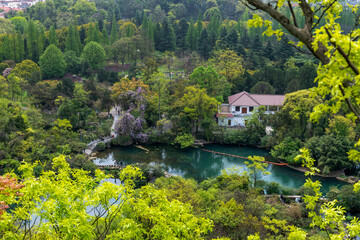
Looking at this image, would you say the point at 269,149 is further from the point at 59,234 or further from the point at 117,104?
the point at 59,234

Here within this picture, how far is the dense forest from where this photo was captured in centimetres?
321

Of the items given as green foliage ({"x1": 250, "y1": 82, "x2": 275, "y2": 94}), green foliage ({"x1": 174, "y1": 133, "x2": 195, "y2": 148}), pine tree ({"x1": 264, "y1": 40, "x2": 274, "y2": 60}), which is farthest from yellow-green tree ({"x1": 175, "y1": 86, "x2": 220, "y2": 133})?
pine tree ({"x1": 264, "y1": 40, "x2": 274, "y2": 60})

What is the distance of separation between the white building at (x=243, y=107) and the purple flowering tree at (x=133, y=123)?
5829 millimetres

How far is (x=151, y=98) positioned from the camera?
78.0ft

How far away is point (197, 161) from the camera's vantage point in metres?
19.7

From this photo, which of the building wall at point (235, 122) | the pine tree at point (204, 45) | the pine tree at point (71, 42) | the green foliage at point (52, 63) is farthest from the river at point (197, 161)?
the pine tree at point (71, 42)

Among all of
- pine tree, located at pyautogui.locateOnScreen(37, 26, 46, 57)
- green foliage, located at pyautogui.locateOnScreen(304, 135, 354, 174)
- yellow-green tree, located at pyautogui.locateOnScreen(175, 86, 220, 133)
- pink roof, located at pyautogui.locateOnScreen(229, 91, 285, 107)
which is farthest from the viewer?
pine tree, located at pyautogui.locateOnScreen(37, 26, 46, 57)

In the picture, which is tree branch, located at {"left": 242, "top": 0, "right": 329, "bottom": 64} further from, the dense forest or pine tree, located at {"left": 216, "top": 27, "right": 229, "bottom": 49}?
pine tree, located at {"left": 216, "top": 27, "right": 229, "bottom": 49}

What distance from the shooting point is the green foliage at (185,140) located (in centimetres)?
2077

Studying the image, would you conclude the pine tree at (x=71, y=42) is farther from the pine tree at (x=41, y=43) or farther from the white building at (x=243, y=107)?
the white building at (x=243, y=107)

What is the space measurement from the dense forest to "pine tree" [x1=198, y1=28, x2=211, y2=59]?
11cm

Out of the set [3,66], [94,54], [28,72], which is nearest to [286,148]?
[94,54]

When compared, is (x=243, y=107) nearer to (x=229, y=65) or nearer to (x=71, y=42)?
(x=229, y=65)

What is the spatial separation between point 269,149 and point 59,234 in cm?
1803
